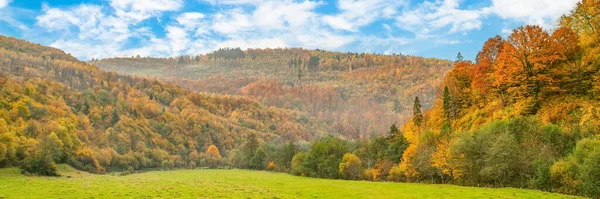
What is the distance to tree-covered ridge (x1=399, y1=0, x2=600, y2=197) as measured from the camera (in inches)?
2047

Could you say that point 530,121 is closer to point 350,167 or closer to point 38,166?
point 350,167

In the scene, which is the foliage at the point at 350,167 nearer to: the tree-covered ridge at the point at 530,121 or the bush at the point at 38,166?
the tree-covered ridge at the point at 530,121

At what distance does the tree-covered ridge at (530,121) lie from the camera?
52.0 m

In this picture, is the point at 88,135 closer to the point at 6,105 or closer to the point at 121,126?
the point at 121,126

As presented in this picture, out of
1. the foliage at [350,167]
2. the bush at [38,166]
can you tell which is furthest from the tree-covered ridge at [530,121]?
the bush at [38,166]

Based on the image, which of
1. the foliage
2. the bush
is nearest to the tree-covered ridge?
the foliage

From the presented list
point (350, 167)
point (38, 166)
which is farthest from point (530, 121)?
point (38, 166)

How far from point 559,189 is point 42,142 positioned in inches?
4067

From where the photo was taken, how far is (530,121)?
61.2 meters

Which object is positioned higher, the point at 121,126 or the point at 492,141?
the point at 492,141

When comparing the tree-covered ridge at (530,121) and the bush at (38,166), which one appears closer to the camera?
the tree-covered ridge at (530,121)

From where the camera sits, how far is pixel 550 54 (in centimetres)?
6512

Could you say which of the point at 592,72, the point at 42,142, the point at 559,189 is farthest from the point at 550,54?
the point at 42,142

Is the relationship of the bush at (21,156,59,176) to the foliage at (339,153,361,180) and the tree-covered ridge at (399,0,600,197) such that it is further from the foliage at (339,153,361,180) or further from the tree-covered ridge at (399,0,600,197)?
the tree-covered ridge at (399,0,600,197)
